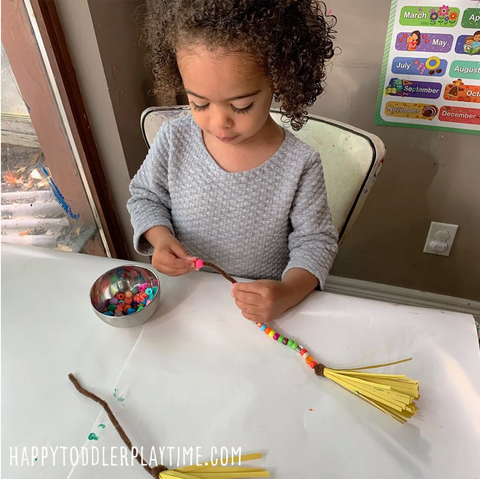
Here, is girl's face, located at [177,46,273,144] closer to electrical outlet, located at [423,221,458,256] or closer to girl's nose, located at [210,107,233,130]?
girl's nose, located at [210,107,233,130]

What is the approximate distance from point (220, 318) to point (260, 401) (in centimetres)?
15

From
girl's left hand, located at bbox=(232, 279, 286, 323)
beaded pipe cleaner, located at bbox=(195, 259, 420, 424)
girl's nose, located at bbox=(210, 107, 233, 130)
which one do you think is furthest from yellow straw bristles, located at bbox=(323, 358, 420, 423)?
girl's nose, located at bbox=(210, 107, 233, 130)

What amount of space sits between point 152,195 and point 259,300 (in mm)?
360

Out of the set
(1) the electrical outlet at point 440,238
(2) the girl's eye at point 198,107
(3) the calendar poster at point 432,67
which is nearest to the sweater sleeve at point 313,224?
(2) the girl's eye at point 198,107

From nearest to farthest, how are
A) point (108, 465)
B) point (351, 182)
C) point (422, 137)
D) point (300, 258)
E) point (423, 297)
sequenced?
1. point (108, 465)
2. point (300, 258)
3. point (351, 182)
4. point (422, 137)
5. point (423, 297)

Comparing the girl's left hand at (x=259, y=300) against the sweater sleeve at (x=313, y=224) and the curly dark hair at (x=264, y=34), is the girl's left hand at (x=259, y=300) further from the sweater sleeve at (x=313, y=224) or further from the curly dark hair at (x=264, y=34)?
the curly dark hair at (x=264, y=34)

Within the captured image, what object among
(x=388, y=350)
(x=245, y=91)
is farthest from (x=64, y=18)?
(x=388, y=350)

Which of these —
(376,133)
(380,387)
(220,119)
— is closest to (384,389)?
(380,387)

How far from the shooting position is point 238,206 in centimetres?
82

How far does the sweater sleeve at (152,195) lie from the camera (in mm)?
835

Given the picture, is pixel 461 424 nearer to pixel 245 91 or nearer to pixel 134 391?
pixel 134 391

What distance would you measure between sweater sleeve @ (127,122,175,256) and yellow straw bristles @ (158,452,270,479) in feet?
1.44

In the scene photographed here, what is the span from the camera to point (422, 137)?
3.82 ft

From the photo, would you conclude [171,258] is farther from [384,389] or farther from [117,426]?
[384,389]
